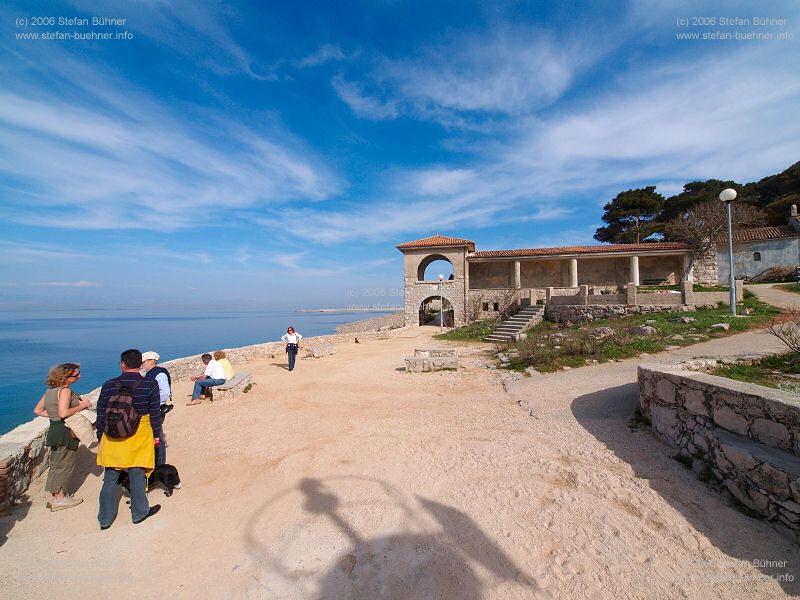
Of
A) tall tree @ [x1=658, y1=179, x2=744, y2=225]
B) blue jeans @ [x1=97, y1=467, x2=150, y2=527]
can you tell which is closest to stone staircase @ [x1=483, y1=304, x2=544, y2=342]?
blue jeans @ [x1=97, y1=467, x2=150, y2=527]

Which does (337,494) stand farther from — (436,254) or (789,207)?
(789,207)

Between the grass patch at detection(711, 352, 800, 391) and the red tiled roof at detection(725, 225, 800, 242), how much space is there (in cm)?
2828

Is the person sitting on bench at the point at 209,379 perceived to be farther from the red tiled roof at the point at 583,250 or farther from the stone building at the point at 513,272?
the red tiled roof at the point at 583,250

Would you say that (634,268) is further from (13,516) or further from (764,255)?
(13,516)

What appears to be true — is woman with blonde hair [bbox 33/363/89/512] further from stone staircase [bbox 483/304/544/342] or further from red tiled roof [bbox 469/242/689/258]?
red tiled roof [bbox 469/242/689/258]

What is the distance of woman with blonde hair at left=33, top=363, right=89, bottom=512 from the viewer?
3713 millimetres

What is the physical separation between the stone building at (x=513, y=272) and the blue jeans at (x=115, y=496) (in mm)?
21099

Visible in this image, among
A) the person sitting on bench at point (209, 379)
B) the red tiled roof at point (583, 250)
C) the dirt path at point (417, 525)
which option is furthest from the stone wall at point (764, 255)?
the person sitting on bench at point (209, 379)

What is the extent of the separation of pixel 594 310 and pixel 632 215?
23.9 meters

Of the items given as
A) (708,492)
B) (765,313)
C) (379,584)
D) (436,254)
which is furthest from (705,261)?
(379,584)

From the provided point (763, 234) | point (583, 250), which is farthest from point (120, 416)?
point (763, 234)

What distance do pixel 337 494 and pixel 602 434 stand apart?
158 inches

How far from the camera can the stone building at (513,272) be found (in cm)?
2267

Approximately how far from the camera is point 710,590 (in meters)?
2.51
